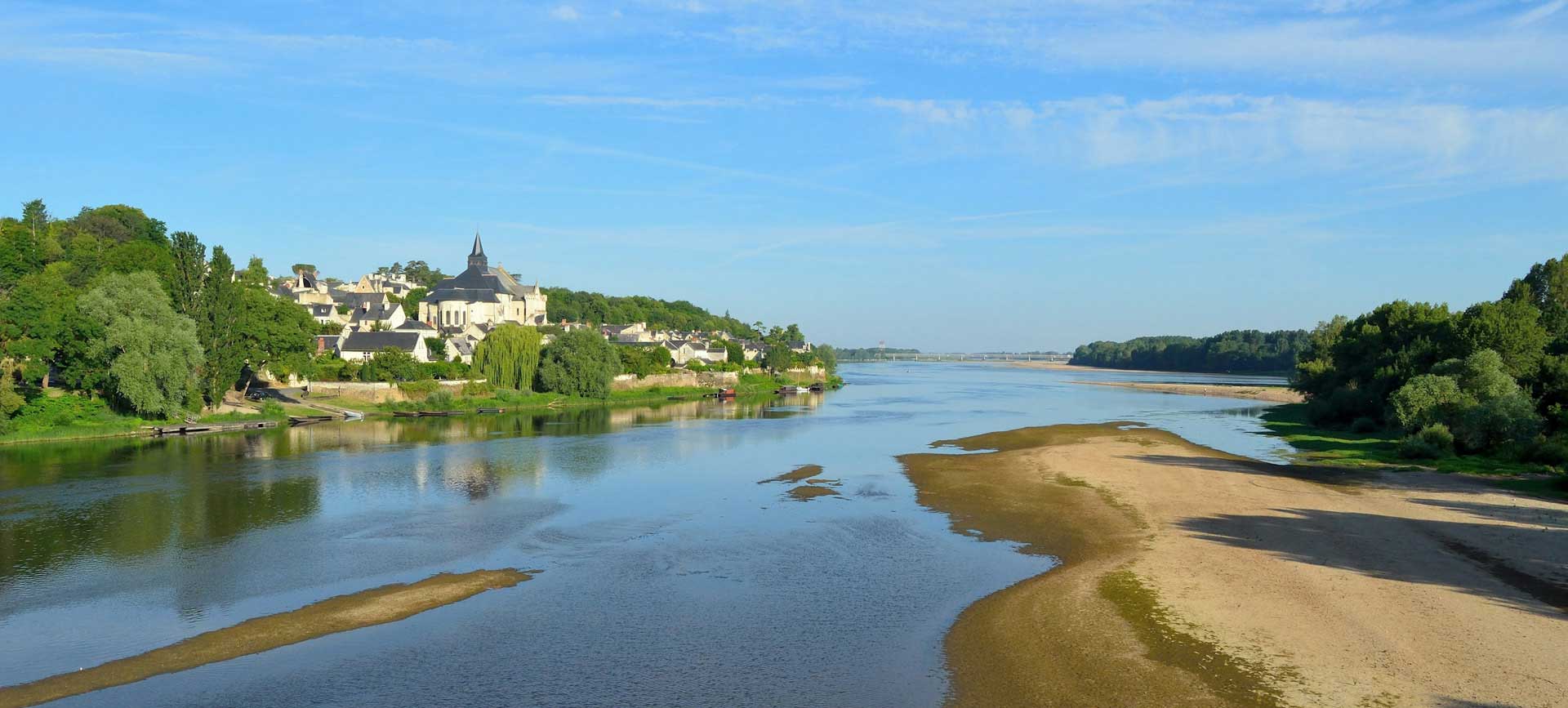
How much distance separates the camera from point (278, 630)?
15.2 metres

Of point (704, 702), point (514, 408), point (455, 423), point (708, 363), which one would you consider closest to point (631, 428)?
point (455, 423)

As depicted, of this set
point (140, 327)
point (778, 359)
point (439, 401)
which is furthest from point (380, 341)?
point (778, 359)

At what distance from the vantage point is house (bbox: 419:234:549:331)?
10850 centimetres

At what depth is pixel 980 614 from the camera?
16.3 metres

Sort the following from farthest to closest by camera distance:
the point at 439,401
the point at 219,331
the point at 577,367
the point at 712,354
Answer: the point at 712,354 → the point at 577,367 → the point at 439,401 → the point at 219,331

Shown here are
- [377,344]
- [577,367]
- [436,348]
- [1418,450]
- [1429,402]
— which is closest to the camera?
[1418,450]

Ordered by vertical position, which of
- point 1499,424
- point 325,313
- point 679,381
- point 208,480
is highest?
point 325,313

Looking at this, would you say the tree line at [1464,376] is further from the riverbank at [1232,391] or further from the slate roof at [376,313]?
the slate roof at [376,313]

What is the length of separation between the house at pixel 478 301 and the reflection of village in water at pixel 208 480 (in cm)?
5746

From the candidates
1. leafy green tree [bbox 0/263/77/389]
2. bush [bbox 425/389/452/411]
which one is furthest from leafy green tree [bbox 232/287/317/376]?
leafy green tree [bbox 0/263/77/389]

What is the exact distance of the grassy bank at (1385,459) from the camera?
2895cm

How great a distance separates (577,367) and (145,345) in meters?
30.3

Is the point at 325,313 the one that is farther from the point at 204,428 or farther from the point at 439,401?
the point at 204,428

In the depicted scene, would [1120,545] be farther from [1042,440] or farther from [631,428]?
[631,428]
